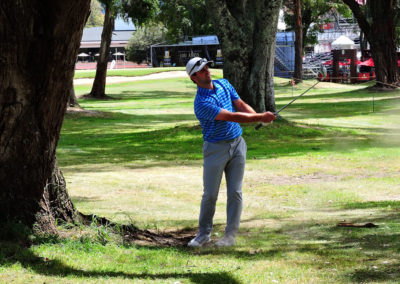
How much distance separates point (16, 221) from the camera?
279 inches

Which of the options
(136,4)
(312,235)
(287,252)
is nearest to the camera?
(287,252)

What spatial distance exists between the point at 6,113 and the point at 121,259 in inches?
68.5

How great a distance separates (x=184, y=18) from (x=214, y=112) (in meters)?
62.5

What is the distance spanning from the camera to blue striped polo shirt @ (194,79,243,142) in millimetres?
7238

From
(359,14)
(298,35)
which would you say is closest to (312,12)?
(298,35)

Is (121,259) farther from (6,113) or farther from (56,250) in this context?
(6,113)

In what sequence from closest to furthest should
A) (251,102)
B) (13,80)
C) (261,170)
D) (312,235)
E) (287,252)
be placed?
(13,80)
(287,252)
(312,235)
(261,170)
(251,102)

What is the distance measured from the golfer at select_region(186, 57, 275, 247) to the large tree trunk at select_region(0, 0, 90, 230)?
131cm

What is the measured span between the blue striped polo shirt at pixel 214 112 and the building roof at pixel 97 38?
3654 inches

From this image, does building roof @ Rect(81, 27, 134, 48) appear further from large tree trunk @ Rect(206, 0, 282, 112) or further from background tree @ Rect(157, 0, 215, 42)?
large tree trunk @ Rect(206, 0, 282, 112)

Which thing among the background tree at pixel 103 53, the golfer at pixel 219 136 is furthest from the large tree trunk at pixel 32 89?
the background tree at pixel 103 53

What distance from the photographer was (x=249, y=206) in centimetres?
1034

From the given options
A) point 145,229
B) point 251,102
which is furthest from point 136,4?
point 145,229

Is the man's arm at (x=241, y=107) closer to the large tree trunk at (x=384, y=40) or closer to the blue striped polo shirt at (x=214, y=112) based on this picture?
the blue striped polo shirt at (x=214, y=112)
